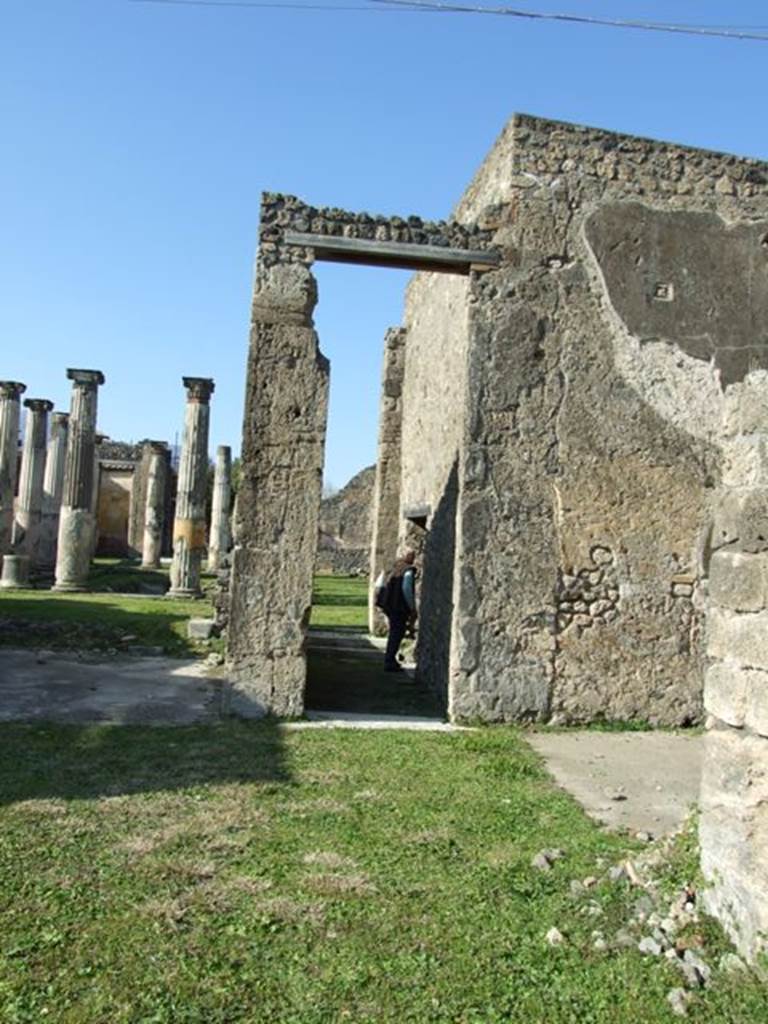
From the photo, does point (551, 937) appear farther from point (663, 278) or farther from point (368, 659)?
point (368, 659)

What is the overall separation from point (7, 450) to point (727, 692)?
21904 millimetres

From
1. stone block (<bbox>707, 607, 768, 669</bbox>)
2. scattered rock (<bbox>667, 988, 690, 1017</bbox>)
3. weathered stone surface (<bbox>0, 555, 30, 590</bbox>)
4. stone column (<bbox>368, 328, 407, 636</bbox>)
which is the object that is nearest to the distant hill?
weathered stone surface (<bbox>0, 555, 30, 590</bbox>)

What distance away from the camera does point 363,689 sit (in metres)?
9.33

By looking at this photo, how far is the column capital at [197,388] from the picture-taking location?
19953mm

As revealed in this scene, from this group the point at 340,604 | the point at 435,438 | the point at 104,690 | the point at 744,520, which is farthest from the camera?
the point at 340,604

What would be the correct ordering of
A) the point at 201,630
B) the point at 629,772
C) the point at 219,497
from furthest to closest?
1. the point at 219,497
2. the point at 201,630
3. the point at 629,772

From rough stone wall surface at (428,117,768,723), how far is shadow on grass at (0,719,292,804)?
1977mm

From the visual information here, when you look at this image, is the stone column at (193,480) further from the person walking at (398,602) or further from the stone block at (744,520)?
the stone block at (744,520)

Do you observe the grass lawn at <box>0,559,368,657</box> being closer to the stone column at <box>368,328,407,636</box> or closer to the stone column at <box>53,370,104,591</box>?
the stone column at <box>53,370,104,591</box>

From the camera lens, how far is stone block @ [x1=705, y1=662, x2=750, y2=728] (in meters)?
3.33

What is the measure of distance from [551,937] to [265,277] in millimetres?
5580

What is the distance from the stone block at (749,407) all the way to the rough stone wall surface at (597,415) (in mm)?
4023

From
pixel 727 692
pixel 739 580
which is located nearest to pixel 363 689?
pixel 727 692

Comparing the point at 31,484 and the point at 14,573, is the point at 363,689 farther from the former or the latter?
the point at 31,484
